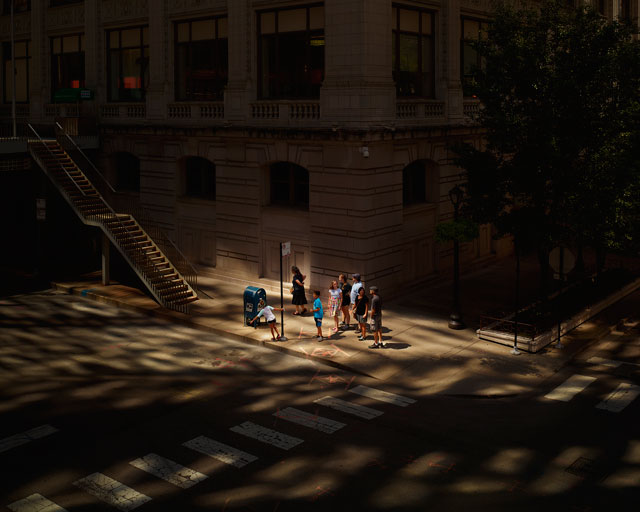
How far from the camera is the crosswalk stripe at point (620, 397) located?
650 inches

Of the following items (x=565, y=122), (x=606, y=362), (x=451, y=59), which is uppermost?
(x=451, y=59)

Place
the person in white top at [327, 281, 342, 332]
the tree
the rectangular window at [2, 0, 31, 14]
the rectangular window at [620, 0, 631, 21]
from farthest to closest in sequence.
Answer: the rectangular window at [620, 0, 631, 21] → the rectangular window at [2, 0, 31, 14] → the person in white top at [327, 281, 342, 332] → the tree

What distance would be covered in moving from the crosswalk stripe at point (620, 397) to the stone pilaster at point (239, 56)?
16671mm

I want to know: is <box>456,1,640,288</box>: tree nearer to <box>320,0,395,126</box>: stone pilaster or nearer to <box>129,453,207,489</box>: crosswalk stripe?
<box>320,0,395,126</box>: stone pilaster

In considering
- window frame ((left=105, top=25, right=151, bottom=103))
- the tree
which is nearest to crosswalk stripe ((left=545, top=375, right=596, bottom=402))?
the tree

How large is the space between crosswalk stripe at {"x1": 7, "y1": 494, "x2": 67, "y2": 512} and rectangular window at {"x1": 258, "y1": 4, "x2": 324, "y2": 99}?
58.2 ft

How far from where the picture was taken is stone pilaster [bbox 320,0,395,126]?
24109 millimetres

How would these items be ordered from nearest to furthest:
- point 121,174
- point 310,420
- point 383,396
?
1. point 310,420
2. point 383,396
3. point 121,174

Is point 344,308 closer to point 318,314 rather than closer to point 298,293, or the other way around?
point 318,314

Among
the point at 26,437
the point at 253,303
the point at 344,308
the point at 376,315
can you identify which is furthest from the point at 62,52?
the point at 26,437

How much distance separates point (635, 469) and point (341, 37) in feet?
54.4

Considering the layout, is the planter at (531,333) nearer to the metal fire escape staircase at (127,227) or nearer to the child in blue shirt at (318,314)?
the child in blue shirt at (318,314)

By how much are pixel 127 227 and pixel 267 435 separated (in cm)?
1496

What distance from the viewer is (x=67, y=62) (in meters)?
36.6
